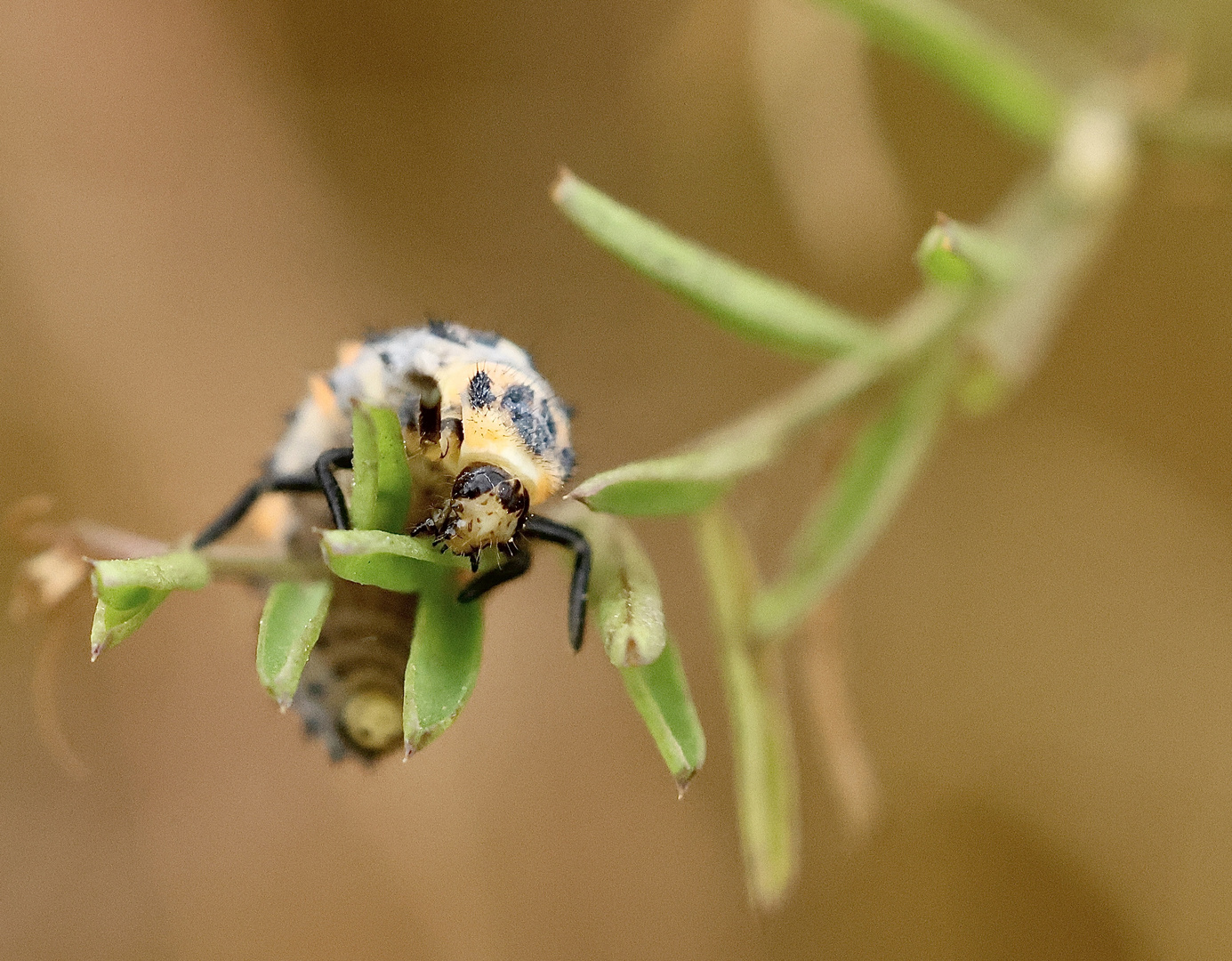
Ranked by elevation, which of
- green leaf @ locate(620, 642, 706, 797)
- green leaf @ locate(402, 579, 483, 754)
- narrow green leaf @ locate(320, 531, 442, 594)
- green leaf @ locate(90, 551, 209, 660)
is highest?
green leaf @ locate(90, 551, 209, 660)

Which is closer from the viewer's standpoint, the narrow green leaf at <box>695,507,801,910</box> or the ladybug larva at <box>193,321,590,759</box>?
the ladybug larva at <box>193,321,590,759</box>

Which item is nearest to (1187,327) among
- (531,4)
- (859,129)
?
(859,129)

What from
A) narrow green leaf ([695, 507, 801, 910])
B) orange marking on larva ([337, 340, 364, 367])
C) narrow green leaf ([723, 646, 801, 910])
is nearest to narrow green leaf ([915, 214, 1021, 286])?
narrow green leaf ([695, 507, 801, 910])

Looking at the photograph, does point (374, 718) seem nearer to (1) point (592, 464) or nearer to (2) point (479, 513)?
(2) point (479, 513)

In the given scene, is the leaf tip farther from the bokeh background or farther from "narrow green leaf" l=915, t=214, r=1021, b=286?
the bokeh background

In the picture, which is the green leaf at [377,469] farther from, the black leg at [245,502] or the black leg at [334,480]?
the black leg at [245,502]

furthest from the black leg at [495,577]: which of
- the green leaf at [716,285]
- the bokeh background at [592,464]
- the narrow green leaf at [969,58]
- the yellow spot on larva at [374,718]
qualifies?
the bokeh background at [592,464]

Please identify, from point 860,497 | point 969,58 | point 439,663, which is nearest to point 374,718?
point 439,663

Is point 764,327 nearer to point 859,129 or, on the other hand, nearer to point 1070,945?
point 859,129
